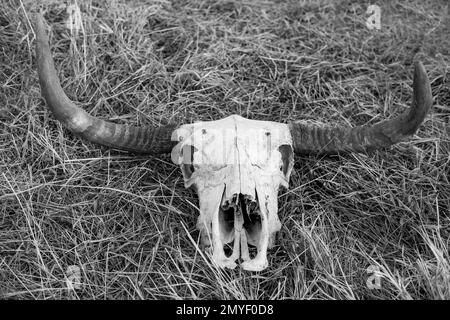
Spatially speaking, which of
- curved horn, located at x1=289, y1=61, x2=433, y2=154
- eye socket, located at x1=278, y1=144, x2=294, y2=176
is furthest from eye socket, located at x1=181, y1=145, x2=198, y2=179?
curved horn, located at x1=289, y1=61, x2=433, y2=154

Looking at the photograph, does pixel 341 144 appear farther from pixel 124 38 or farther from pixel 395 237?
pixel 124 38

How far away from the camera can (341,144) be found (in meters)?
3.80

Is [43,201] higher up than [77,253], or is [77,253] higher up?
[43,201]

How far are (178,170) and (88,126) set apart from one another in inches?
28.4

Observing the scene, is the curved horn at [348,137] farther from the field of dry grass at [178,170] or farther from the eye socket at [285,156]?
the field of dry grass at [178,170]

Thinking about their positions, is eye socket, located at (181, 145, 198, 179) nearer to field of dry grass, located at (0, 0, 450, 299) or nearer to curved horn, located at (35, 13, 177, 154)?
curved horn, located at (35, 13, 177, 154)

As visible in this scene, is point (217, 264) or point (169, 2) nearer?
point (217, 264)

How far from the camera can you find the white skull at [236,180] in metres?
3.23

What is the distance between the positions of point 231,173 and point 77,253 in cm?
116

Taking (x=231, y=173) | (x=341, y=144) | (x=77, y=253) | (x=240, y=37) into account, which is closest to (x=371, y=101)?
(x=341, y=144)

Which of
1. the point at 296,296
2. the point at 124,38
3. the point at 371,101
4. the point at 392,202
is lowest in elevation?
the point at 296,296

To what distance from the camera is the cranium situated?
3.28 meters

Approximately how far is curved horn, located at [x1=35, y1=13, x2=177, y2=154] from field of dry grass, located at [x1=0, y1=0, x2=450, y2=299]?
27 cm

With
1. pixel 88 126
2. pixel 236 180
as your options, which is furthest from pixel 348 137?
pixel 88 126
